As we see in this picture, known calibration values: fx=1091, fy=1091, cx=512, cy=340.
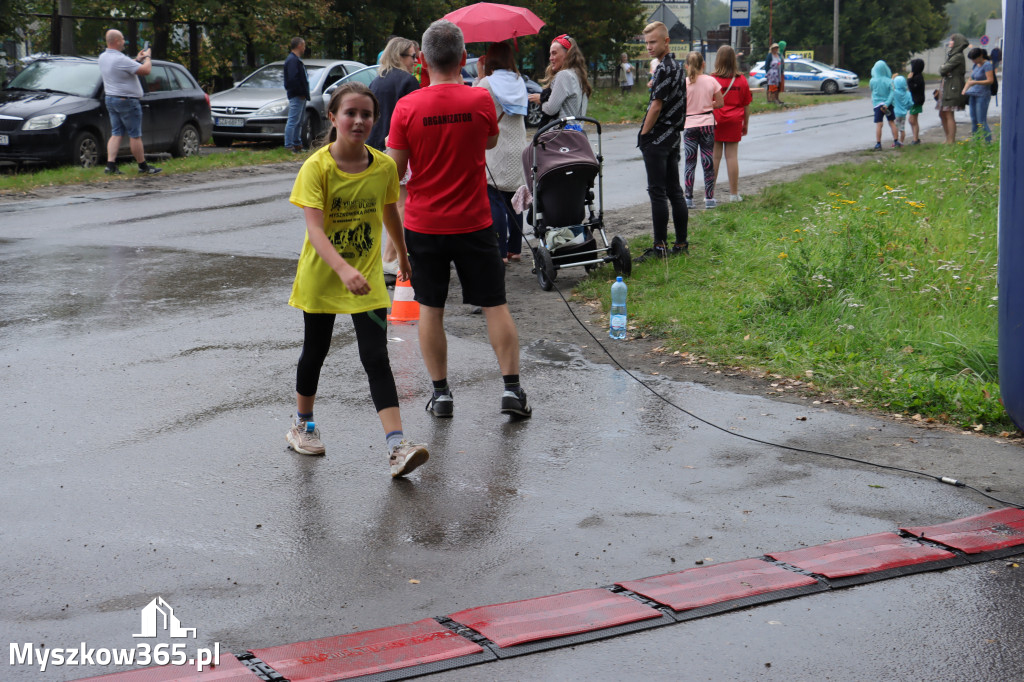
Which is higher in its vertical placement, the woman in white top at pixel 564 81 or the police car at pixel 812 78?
the police car at pixel 812 78

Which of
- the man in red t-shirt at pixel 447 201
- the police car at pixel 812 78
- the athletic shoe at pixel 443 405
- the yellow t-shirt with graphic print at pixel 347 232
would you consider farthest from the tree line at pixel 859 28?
the yellow t-shirt with graphic print at pixel 347 232

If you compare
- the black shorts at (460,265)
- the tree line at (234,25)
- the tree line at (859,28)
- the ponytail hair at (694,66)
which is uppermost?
the tree line at (859,28)

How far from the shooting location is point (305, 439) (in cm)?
545

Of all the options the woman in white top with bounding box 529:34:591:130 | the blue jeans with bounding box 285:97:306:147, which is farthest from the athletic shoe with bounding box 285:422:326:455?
the blue jeans with bounding box 285:97:306:147

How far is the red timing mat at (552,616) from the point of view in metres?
3.66

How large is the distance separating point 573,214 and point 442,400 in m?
3.55

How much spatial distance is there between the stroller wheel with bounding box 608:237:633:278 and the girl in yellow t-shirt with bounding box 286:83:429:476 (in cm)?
410

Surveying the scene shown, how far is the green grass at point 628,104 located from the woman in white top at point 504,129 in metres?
18.6

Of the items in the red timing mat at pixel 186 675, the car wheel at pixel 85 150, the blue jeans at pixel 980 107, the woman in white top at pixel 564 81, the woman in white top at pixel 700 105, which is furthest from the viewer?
the blue jeans at pixel 980 107

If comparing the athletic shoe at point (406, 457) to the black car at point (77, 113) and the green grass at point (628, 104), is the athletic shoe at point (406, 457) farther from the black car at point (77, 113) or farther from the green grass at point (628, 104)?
the green grass at point (628, 104)

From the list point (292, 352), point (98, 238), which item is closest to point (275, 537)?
point (292, 352)

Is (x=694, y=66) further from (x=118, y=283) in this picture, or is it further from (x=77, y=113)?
(x=77, y=113)

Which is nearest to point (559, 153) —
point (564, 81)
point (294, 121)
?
point (564, 81)

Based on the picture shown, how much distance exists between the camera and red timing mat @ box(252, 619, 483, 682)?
3.41 metres
